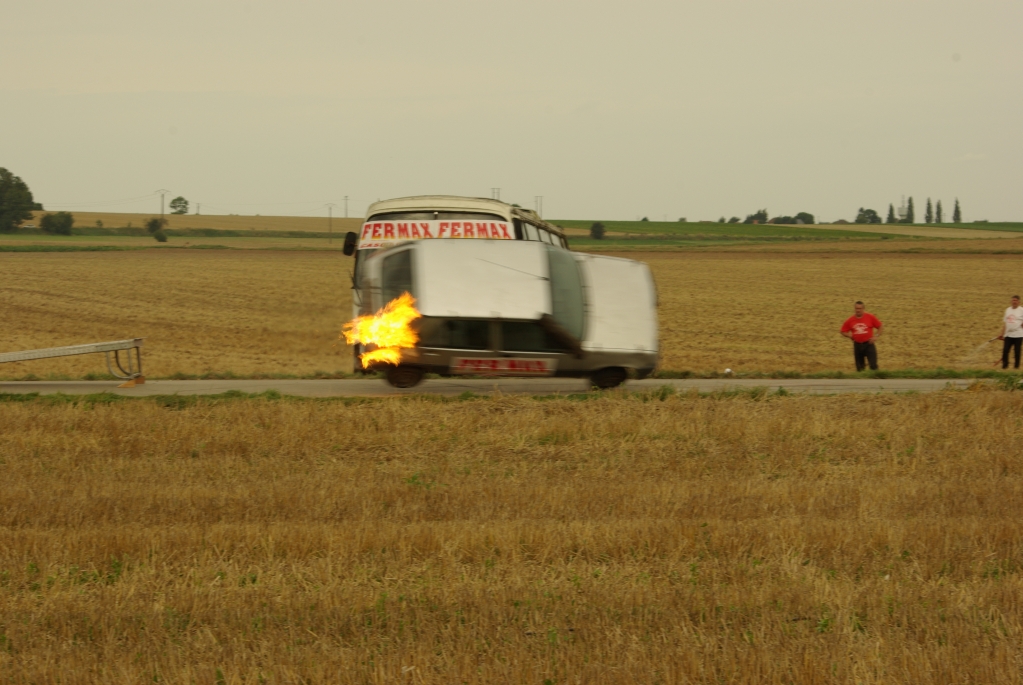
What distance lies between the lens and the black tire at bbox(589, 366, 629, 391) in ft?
50.7

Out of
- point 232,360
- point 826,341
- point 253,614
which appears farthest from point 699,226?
point 253,614

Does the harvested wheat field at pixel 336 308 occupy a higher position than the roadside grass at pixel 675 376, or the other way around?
the harvested wheat field at pixel 336 308

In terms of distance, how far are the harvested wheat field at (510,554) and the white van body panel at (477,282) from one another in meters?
3.21

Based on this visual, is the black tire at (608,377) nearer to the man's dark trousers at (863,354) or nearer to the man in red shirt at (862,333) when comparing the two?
the man in red shirt at (862,333)

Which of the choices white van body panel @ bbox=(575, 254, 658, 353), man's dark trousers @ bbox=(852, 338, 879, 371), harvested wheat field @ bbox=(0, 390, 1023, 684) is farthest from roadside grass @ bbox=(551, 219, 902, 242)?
harvested wheat field @ bbox=(0, 390, 1023, 684)

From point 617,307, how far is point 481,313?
225cm

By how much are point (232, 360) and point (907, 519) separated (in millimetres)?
18709

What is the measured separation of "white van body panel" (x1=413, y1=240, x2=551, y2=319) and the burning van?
1cm

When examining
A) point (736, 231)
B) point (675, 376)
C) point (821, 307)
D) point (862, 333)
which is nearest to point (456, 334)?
point (675, 376)

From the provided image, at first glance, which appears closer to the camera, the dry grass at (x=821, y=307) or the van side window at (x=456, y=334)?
the van side window at (x=456, y=334)

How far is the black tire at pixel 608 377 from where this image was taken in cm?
1545

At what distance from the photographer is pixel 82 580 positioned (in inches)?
232

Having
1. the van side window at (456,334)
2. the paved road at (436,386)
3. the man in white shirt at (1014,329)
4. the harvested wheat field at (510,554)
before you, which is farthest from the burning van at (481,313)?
the man in white shirt at (1014,329)

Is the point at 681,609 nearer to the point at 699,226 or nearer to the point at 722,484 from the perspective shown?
the point at 722,484
